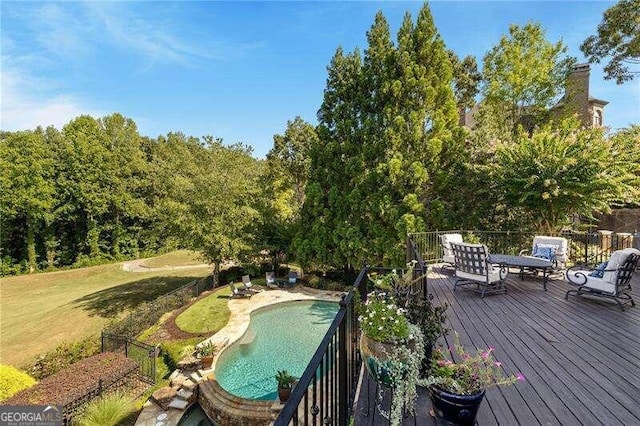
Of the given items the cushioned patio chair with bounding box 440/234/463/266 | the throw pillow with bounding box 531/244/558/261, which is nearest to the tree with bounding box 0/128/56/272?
the cushioned patio chair with bounding box 440/234/463/266

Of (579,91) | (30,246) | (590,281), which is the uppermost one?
(579,91)

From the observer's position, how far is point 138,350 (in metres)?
10.1

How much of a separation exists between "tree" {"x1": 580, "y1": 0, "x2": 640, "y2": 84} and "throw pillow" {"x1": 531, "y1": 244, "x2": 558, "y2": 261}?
8.86 m

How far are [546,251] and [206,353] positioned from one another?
9553 millimetres

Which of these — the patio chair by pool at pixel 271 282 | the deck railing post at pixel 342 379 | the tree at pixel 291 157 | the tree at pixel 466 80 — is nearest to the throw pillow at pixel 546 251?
the deck railing post at pixel 342 379

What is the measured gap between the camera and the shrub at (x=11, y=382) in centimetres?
754

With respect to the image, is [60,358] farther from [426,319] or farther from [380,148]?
[380,148]

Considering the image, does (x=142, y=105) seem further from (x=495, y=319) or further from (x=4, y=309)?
(x=495, y=319)

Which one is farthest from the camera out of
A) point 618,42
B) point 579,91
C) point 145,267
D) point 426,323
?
point 145,267

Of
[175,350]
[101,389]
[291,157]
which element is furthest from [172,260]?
[101,389]

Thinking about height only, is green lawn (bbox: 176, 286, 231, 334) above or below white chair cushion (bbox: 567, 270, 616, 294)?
below

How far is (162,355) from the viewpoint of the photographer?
10.4 m

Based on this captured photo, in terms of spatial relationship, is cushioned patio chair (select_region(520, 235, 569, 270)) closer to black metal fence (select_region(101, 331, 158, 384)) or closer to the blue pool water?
the blue pool water

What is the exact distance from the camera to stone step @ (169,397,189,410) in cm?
764
